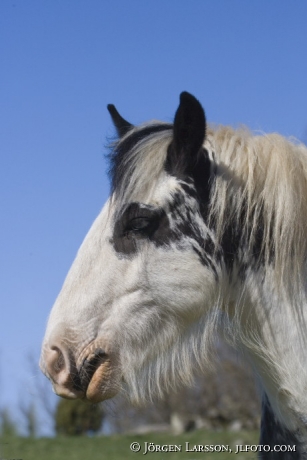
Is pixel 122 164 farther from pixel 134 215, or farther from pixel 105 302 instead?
pixel 105 302

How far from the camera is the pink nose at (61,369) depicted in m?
2.77

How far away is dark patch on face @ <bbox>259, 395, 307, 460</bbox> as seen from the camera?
2816 mm

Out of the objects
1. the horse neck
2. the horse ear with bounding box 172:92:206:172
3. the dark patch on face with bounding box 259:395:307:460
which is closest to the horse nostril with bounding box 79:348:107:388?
the horse neck

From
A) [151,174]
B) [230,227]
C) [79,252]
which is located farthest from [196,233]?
[79,252]

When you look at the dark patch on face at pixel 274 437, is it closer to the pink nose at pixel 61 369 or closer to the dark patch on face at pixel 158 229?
the dark patch on face at pixel 158 229

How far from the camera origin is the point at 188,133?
2.98 meters

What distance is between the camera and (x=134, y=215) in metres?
2.93

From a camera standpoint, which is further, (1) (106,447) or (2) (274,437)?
(1) (106,447)

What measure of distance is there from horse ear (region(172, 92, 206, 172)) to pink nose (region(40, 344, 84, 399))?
96 centimetres

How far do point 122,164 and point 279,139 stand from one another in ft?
2.45

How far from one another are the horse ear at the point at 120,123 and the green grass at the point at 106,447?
5.89 metres

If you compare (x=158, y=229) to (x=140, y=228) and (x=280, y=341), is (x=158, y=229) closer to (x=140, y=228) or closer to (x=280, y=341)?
(x=140, y=228)

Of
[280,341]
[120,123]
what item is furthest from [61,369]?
[120,123]

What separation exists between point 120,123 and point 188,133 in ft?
2.40
